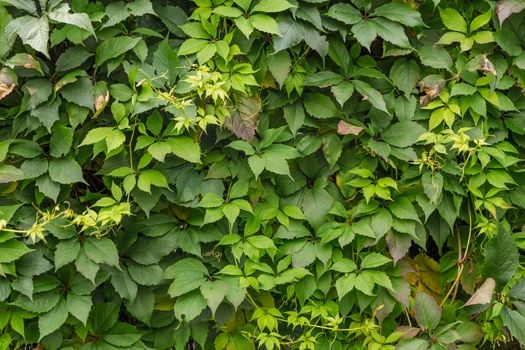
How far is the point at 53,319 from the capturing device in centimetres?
221

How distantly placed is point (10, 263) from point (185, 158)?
734mm

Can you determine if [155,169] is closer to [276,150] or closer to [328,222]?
[276,150]

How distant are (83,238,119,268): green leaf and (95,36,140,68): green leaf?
0.67 meters

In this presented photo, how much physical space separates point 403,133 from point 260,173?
61 centimetres

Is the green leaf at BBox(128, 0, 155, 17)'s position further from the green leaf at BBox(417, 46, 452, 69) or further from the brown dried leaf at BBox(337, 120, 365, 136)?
the green leaf at BBox(417, 46, 452, 69)

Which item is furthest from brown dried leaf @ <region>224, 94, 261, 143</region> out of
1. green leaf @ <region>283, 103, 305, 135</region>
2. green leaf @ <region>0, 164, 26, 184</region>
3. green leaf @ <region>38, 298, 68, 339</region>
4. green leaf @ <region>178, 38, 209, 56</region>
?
green leaf @ <region>38, 298, 68, 339</region>

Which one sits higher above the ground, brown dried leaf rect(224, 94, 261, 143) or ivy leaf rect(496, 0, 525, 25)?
ivy leaf rect(496, 0, 525, 25)

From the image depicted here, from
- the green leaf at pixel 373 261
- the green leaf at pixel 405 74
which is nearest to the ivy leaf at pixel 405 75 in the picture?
the green leaf at pixel 405 74

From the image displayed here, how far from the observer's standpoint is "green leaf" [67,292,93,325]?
2.21 metres

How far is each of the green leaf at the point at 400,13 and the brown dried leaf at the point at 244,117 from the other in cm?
62

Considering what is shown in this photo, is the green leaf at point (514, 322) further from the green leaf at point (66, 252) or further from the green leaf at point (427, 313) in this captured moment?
the green leaf at point (66, 252)

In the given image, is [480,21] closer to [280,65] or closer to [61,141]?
[280,65]

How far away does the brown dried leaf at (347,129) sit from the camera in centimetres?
243

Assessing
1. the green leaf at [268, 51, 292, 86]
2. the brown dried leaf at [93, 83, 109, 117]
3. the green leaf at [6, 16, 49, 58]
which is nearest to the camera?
the green leaf at [6, 16, 49, 58]
